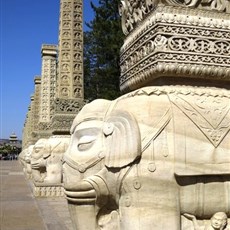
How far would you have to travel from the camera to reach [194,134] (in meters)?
2.72

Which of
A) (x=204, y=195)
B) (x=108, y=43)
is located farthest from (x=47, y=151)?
(x=108, y=43)

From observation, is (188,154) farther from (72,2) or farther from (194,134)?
(72,2)

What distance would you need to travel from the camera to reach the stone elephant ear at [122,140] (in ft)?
8.50

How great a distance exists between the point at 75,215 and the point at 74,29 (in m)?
9.26

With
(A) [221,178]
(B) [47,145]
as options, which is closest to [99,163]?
(A) [221,178]

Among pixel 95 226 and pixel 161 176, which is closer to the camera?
pixel 161 176

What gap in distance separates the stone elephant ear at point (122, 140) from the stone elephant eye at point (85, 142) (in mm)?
106

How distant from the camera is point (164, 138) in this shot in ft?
8.69

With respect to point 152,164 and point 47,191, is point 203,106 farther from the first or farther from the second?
point 47,191

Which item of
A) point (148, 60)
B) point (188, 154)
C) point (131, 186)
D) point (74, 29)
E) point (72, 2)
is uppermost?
point (72, 2)

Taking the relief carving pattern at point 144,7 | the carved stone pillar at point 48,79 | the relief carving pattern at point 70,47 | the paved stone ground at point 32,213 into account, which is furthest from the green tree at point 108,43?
the relief carving pattern at point 144,7

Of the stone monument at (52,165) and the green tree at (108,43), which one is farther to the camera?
the green tree at (108,43)

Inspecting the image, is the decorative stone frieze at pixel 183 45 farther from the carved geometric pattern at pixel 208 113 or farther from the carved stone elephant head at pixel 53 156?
the carved stone elephant head at pixel 53 156

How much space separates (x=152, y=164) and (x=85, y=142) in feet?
1.69
